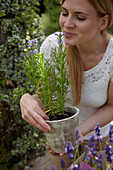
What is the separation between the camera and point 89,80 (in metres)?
1.67

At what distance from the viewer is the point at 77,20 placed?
1.19 m

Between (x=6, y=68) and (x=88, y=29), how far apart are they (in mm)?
1234

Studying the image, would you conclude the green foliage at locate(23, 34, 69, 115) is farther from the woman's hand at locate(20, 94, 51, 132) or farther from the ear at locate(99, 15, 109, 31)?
the ear at locate(99, 15, 109, 31)

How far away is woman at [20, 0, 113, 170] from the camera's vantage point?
1.19 m

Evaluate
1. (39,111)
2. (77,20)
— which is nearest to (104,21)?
(77,20)

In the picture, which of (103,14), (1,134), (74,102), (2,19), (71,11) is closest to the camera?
(71,11)

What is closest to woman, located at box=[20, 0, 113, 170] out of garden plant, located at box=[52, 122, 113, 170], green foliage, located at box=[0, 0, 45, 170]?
garden plant, located at box=[52, 122, 113, 170]

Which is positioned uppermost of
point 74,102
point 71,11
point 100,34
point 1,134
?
point 71,11

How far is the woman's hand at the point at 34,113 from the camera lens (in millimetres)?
1092

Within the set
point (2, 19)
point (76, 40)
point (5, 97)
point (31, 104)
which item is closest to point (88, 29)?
point (76, 40)

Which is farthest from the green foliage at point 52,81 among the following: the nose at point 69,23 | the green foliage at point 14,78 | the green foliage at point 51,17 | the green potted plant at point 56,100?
the green foliage at point 51,17

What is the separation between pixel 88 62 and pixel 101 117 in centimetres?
47

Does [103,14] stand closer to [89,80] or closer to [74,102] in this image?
[89,80]

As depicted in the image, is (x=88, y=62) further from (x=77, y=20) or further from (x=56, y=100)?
(x=56, y=100)
